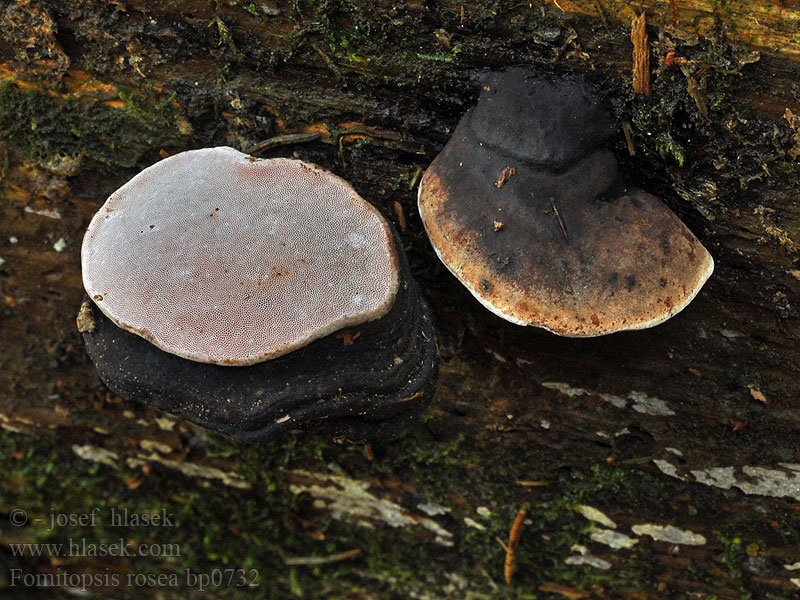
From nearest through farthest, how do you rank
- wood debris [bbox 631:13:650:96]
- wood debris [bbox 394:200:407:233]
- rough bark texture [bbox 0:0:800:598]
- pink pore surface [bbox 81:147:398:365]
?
pink pore surface [bbox 81:147:398:365], wood debris [bbox 631:13:650:96], rough bark texture [bbox 0:0:800:598], wood debris [bbox 394:200:407:233]

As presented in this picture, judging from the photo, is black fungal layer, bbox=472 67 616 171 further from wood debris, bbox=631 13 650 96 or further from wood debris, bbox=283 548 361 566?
wood debris, bbox=283 548 361 566

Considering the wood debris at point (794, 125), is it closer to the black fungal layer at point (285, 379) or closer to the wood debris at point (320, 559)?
the black fungal layer at point (285, 379)

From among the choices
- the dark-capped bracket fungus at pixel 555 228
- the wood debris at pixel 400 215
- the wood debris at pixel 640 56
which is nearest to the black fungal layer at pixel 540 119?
the dark-capped bracket fungus at pixel 555 228

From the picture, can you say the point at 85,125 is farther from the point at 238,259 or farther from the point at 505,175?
the point at 505,175

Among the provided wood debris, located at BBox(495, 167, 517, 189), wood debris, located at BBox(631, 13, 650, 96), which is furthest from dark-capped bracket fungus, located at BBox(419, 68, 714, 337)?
wood debris, located at BBox(631, 13, 650, 96)

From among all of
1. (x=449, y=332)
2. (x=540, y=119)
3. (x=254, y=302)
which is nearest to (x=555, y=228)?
(x=540, y=119)

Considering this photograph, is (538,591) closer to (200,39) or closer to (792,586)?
(792,586)

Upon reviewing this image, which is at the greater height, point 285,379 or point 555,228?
point 555,228
